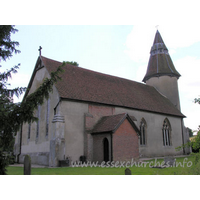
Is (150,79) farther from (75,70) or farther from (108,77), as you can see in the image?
(75,70)

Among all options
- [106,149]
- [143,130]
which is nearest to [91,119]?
[106,149]

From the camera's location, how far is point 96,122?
20.3 meters

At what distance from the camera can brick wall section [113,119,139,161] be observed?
17656mm

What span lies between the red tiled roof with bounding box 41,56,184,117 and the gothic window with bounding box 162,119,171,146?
5.04ft

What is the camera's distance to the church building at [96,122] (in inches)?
710

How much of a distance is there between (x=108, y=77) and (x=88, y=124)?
9.84 meters

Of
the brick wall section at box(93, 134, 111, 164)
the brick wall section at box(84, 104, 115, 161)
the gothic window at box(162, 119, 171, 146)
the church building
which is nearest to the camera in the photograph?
the church building

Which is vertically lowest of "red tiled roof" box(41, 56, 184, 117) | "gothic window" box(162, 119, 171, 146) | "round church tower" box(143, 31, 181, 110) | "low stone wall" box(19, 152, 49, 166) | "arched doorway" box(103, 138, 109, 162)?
"low stone wall" box(19, 152, 49, 166)

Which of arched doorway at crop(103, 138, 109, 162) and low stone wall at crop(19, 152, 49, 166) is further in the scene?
low stone wall at crop(19, 152, 49, 166)

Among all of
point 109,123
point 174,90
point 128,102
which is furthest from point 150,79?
point 109,123

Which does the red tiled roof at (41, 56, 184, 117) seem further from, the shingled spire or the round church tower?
the shingled spire

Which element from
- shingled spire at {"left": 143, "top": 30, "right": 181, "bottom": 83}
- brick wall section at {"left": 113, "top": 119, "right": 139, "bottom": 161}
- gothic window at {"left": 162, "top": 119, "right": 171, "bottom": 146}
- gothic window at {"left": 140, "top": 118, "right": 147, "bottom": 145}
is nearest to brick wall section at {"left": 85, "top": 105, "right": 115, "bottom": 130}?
brick wall section at {"left": 113, "top": 119, "right": 139, "bottom": 161}

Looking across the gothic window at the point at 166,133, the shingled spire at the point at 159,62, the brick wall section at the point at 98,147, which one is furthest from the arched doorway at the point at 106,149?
the shingled spire at the point at 159,62

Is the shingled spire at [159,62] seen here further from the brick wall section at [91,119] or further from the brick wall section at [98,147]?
the brick wall section at [98,147]
